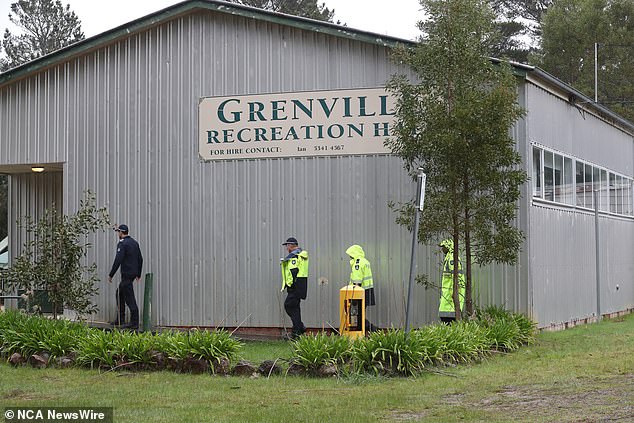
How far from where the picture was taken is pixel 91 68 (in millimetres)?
22094

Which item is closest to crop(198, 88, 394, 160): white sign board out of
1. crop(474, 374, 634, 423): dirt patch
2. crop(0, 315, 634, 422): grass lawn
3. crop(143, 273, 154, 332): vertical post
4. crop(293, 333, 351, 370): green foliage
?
crop(143, 273, 154, 332): vertical post

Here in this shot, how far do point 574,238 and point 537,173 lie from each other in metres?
3.29

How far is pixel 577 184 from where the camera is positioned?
23078 millimetres

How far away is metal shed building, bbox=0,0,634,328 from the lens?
19.7 meters

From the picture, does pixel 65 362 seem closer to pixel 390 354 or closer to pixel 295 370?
pixel 295 370

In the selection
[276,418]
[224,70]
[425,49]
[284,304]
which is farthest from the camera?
[224,70]

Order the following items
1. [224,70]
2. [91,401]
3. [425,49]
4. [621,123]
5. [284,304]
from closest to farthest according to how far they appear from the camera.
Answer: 1. [91,401]
2. [425,49]
3. [284,304]
4. [224,70]
5. [621,123]

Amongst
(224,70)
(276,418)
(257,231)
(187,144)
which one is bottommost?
(276,418)

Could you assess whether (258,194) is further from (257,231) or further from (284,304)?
(284,304)

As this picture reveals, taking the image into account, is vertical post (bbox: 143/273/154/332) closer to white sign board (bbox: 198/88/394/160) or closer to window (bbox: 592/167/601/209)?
white sign board (bbox: 198/88/394/160)

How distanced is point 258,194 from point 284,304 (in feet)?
8.00

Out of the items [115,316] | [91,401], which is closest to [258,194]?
[115,316]

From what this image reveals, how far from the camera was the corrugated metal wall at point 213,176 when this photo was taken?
782 inches

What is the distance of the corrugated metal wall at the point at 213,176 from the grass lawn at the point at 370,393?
13.9 feet
